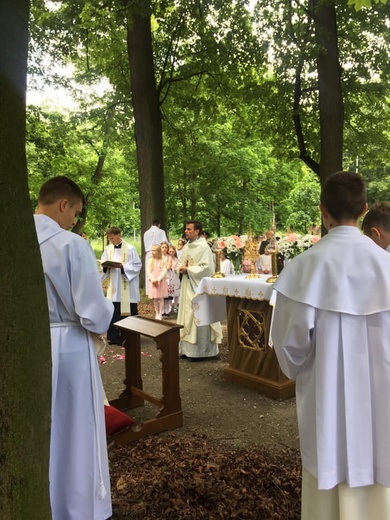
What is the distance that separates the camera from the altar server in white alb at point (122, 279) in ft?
27.8

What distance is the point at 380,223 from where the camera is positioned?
336 centimetres

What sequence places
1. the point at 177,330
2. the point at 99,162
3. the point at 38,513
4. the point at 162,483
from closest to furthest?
the point at 38,513, the point at 162,483, the point at 177,330, the point at 99,162

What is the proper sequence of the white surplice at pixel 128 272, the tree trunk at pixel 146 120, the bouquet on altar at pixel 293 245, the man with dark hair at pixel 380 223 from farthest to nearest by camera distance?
the tree trunk at pixel 146 120
the white surplice at pixel 128 272
the bouquet on altar at pixel 293 245
the man with dark hair at pixel 380 223

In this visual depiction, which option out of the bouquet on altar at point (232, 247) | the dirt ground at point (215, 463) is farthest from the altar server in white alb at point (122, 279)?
the dirt ground at point (215, 463)

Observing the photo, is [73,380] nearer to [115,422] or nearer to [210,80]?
[115,422]

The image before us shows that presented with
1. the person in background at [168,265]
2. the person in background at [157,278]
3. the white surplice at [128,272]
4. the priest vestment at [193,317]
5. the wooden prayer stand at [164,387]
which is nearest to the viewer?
the wooden prayer stand at [164,387]

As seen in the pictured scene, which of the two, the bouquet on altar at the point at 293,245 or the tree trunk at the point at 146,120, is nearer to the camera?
the bouquet on altar at the point at 293,245

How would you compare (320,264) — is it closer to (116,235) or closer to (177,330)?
(177,330)

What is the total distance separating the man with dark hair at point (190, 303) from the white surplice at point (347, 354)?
4.97m

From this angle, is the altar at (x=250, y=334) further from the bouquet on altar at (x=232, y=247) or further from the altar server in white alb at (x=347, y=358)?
the altar server in white alb at (x=347, y=358)

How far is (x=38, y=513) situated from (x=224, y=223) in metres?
24.9

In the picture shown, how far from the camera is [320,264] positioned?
7.67 ft

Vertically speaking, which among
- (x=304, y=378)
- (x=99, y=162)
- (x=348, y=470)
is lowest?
(x=348, y=470)

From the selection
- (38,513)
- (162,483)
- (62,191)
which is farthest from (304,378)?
(62,191)
